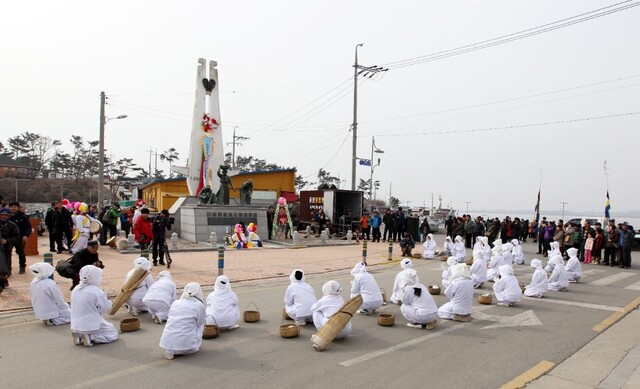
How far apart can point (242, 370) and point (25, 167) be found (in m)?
63.6

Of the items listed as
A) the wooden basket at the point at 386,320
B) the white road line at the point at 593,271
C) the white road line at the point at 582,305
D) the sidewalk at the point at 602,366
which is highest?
the wooden basket at the point at 386,320

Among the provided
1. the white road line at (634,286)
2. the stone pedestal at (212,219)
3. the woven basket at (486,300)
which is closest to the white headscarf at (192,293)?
the woven basket at (486,300)

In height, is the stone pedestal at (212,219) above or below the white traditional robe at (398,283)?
above

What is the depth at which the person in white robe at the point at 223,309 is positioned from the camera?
7.70 m

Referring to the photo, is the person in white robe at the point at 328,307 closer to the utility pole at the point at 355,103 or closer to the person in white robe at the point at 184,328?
the person in white robe at the point at 184,328

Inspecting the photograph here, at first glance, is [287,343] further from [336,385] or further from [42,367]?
[42,367]

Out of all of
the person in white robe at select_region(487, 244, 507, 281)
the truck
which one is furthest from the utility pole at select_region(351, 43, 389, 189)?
the person in white robe at select_region(487, 244, 507, 281)

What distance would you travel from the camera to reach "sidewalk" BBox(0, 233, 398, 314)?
1087cm

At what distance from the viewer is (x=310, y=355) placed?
21.6 feet

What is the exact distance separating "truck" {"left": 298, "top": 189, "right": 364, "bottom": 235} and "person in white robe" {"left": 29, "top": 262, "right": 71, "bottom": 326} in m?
20.7

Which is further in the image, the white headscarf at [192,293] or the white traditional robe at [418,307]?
the white traditional robe at [418,307]

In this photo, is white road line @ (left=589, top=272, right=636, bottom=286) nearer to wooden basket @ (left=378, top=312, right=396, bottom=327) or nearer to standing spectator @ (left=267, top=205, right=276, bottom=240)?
wooden basket @ (left=378, top=312, right=396, bottom=327)

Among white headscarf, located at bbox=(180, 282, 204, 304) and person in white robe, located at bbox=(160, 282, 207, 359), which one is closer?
person in white robe, located at bbox=(160, 282, 207, 359)

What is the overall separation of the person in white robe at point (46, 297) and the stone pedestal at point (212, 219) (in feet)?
48.8
